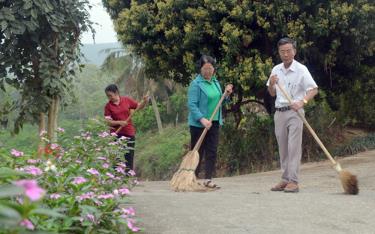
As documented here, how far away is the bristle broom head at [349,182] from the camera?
6.66 m

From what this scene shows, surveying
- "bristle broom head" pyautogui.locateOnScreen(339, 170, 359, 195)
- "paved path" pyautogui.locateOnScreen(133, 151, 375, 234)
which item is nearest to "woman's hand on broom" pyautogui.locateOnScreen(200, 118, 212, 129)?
"paved path" pyautogui.locateOnScreen(133, 151, 375, 234)

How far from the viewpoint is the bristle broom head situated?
262 inches

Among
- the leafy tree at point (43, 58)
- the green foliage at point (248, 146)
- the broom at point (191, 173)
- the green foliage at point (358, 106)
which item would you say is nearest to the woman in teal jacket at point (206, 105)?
the broom at point (191, 173)

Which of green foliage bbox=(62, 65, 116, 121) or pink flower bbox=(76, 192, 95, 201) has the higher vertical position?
pink flower bbox=(76, 192, 95, 201)

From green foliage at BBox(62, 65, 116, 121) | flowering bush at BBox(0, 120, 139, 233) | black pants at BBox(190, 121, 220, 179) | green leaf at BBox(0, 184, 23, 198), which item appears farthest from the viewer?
green foliage at BBox(62, 65, 116, 121)

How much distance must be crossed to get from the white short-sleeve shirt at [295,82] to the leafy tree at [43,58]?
3050 millimetres

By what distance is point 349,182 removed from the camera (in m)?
6.68

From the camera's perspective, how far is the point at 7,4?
7.90m

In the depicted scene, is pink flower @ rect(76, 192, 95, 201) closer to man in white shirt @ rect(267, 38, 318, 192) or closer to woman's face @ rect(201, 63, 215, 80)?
man in white shirt @ rect(267, 38, 318, 192)

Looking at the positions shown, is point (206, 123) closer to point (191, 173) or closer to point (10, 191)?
point (191, 173)

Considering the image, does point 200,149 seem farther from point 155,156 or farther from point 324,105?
point 155,156

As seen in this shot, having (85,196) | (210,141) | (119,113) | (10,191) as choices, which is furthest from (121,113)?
(10,191)

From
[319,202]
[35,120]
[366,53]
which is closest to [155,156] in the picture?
[366,53]

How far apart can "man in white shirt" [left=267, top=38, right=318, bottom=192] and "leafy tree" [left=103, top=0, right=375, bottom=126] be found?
3.75 metres
